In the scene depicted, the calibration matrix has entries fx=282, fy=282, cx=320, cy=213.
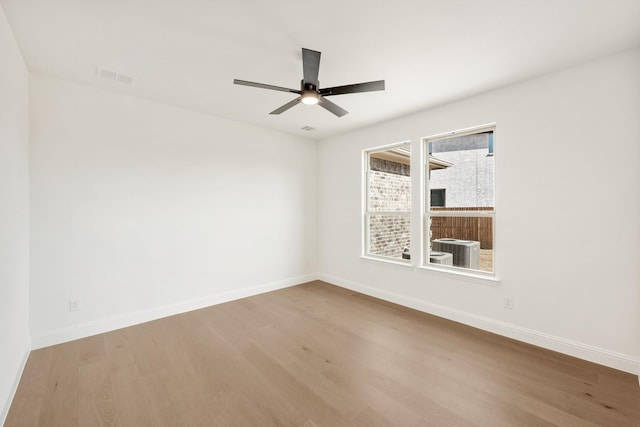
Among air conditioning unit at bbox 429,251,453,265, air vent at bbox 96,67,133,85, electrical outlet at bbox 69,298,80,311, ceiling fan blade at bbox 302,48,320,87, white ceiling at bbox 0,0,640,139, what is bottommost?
electrical outlet at bbox 69,298,80,311

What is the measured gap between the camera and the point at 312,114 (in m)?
3.97

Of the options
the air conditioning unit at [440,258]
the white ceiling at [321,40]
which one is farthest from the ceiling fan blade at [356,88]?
the air conditioning unit at [440,258]

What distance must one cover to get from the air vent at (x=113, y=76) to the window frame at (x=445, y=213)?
A: 3574mm

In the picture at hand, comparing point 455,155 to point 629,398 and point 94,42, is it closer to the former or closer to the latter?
point 629,398

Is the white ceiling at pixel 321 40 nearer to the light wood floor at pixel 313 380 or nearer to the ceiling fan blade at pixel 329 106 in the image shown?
the ceiling fan blade at pixel 329 106

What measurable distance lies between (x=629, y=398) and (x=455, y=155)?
2.70 m

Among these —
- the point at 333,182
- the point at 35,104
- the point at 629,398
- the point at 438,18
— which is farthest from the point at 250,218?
the point at 629,398

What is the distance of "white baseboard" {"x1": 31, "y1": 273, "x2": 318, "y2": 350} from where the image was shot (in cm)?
288

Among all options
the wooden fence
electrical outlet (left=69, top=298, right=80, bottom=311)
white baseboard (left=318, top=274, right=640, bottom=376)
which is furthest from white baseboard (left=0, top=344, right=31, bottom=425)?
the wooden fence

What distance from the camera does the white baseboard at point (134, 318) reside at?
2.88 metres

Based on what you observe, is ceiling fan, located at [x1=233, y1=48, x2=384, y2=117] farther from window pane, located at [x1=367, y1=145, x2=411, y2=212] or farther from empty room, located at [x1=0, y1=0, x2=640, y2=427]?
window pane, located at [x1=367, y1=145, x2=411, y2=212]

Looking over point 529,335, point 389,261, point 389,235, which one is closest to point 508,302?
point 529,335

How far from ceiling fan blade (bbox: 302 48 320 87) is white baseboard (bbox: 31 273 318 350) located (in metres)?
3.22

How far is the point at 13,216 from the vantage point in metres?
2.21
